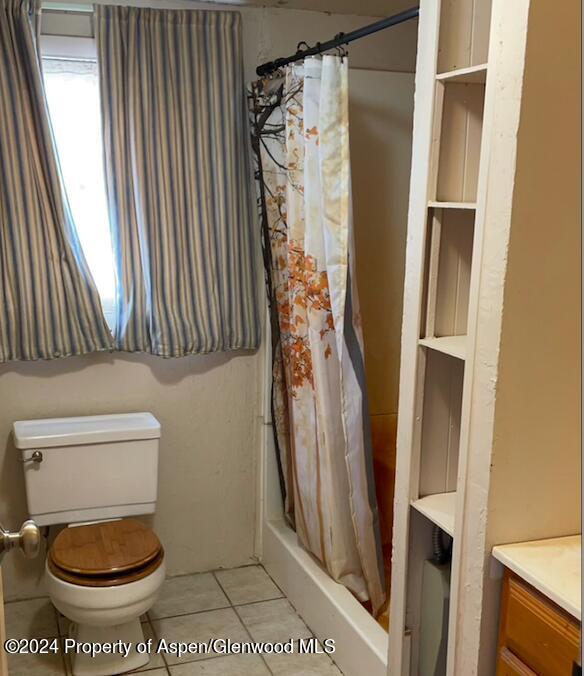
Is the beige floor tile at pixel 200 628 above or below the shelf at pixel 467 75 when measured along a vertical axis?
below

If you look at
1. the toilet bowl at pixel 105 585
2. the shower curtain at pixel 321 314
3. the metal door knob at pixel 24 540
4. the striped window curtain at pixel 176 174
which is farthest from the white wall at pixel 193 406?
the metal door knob at pixel 24 540

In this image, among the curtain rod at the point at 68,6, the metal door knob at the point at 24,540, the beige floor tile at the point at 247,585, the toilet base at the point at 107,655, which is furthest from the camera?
the beige floor tile at the point at 247,585

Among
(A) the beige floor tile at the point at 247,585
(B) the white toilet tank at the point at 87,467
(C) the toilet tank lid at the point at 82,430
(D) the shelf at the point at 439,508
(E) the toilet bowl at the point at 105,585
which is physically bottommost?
(A) the beige floor tile at the point at 247,585

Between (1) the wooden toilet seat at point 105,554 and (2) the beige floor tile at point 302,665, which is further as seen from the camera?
(2) the beige floor tile at point 302,665

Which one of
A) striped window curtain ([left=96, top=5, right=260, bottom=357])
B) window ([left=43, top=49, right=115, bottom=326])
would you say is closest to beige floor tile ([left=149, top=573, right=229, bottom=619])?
striped window curtain ([left=96, top=5, right=260, bottom=357])

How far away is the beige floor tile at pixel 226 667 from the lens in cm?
252

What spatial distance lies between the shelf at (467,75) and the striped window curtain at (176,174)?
1.26 meters

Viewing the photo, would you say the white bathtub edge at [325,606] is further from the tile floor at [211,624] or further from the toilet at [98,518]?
the toilet at [98,518]

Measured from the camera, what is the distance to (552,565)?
60.7 inches

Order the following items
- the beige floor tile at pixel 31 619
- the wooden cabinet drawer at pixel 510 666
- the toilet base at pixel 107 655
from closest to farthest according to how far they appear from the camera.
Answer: the wooden cabinet drawer at pixel 510 666 → the toilet base at pixel 107 655 → the beige floor tile at pixel 31 619

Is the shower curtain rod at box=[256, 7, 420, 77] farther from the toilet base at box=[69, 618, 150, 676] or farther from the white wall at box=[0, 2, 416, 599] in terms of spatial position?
the toilet base at box=[69, 618, 150, 676]

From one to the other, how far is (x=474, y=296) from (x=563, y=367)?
23cm

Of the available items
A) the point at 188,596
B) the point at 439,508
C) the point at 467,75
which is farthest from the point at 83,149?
the point at 439,508

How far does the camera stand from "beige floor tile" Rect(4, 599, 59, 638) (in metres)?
2.72
